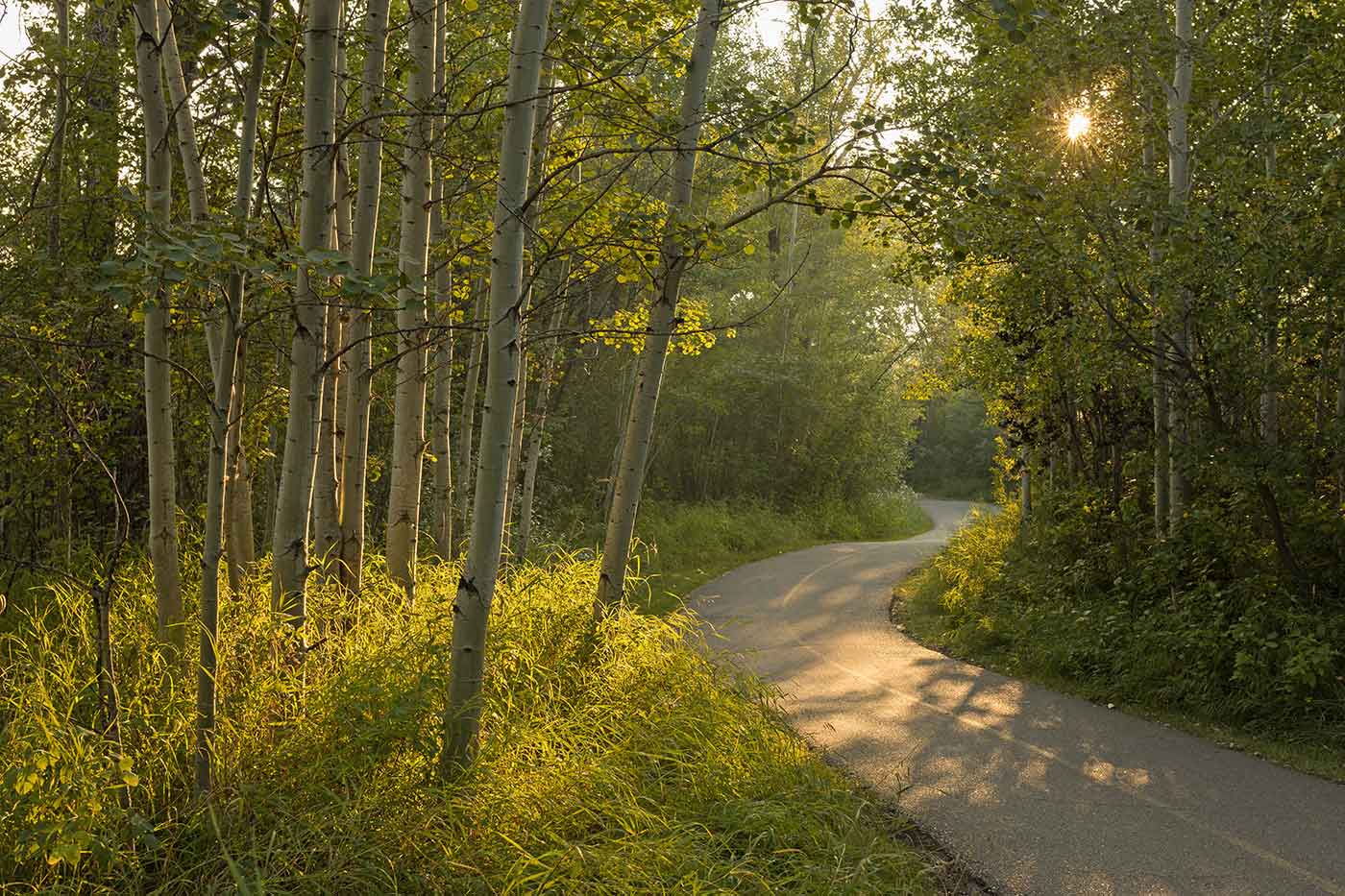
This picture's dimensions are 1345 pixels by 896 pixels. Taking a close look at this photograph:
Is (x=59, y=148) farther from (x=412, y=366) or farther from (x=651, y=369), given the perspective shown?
(x=651, y=369)

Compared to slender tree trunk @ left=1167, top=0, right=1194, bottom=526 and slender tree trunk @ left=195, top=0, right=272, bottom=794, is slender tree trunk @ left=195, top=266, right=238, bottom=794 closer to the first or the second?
slender tree trunk @ left=195, top=0, right=272, bottom=794

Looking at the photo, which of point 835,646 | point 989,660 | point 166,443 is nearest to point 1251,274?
point 989,660

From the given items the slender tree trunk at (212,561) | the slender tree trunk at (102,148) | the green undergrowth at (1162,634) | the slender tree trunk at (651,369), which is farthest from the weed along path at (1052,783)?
the slender tree trunk at (102,148)

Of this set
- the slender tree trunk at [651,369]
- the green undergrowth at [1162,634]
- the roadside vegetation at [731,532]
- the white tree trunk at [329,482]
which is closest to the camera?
the white tree trunk at [329,482]

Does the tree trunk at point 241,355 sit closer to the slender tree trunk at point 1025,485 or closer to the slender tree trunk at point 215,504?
the slender tree trunk at point 215,504

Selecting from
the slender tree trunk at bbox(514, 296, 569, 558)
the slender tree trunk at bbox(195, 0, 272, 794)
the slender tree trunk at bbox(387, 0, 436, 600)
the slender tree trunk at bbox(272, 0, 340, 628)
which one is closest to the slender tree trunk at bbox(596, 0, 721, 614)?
the slender tree trunk at bbox(387, 0, 436, 600)

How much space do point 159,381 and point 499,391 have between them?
2.03 metres

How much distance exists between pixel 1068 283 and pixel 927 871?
289 inches

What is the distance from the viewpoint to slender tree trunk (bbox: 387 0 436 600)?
6.43 m

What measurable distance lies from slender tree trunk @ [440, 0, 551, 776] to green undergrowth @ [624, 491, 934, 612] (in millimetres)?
8246

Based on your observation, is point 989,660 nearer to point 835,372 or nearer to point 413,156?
point 413,156

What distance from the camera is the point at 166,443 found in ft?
16.8

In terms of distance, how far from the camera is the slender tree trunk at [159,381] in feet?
15.8

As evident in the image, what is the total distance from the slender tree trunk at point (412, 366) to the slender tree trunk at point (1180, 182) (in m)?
7.14
